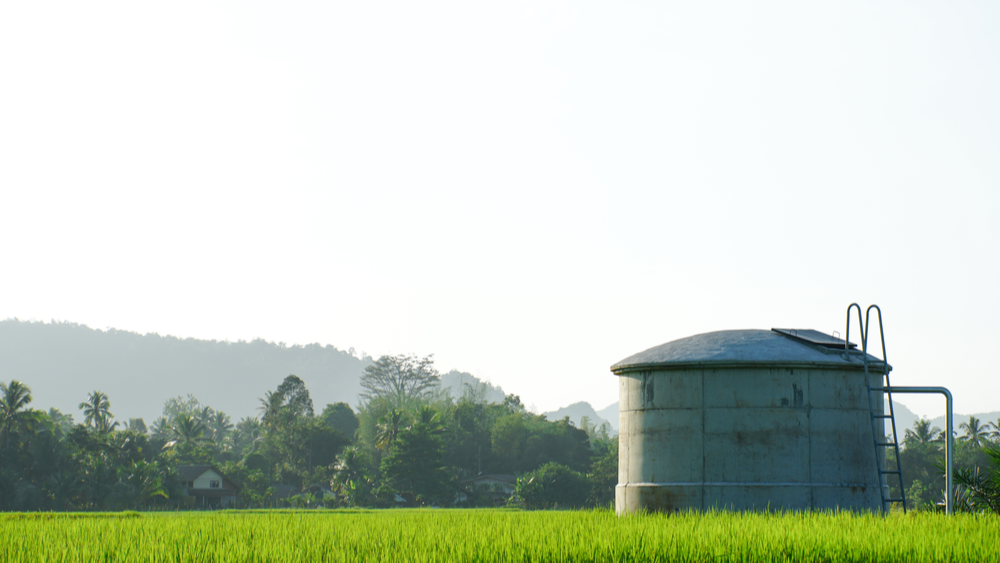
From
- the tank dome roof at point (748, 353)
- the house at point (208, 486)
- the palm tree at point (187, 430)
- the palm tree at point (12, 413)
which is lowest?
the house at point (208, 486)

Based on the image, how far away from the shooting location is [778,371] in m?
18.6

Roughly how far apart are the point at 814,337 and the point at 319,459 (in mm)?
78588

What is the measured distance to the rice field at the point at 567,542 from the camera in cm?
1175

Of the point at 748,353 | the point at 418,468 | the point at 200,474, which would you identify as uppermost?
the point at 748,353

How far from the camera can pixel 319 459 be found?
301 feet

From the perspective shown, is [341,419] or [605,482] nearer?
[605,482]

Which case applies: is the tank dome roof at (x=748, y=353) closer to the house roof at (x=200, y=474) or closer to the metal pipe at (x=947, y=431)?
the metal pipe at (x=947, y=431)

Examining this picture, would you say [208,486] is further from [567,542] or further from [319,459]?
[567,542]

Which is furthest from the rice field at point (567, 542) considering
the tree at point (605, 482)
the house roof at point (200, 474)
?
the house roof at point (200, 474)

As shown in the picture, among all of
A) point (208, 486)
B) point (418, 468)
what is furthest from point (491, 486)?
point (208, 486)

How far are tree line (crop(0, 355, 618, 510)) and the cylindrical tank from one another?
27463mm

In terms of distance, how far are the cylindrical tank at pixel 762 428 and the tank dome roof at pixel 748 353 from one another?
3 centimetres

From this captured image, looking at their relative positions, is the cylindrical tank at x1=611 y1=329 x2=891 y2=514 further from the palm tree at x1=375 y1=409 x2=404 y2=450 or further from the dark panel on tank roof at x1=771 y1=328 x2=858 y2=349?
the palm tree at x1=375 y1=409 x2=404 y2=450

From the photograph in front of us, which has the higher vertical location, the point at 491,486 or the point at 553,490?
the point at 553,490
